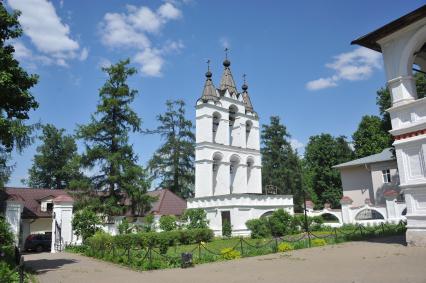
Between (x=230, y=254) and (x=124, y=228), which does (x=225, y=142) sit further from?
(x=230, y=254)

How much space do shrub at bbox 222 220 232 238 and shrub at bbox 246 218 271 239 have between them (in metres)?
1.56

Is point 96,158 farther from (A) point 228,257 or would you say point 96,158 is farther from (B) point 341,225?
(B) point 341,225

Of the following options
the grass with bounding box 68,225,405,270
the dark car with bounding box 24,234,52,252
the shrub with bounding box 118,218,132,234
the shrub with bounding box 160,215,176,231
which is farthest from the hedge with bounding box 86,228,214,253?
the dark car with bounding box 24,234,52,252

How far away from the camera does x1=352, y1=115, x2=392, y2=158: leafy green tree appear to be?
151 feet

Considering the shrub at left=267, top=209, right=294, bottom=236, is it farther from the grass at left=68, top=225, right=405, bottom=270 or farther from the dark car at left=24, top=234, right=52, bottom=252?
the dark car at left=24, top=234, right=52, bottom=252

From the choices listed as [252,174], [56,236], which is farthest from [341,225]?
[56,236]

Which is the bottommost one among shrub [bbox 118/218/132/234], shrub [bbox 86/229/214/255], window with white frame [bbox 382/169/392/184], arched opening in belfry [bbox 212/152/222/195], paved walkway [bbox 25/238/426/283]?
paved walkway [bbox 25/238/426/283]

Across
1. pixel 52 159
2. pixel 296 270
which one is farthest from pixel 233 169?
pixel 52 159

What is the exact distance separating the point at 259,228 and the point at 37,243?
1590cm

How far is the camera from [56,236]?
965 inches

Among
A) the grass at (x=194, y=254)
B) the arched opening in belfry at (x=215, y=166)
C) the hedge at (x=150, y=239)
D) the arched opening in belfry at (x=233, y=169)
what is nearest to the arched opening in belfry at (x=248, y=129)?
the arched opening in belfry at (x=233, y=169)

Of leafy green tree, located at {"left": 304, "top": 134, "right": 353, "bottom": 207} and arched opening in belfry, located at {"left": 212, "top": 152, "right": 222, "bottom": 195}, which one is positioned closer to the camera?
arched opening in belfry, located at {"left": 212, "top": 152, "right": 222, "bottom": 195}

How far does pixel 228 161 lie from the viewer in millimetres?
32062

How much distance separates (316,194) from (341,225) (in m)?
21.8
